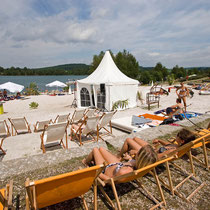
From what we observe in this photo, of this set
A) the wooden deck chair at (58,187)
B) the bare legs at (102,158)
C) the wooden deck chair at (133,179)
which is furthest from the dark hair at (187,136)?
the wooden deck chair at (58,187)

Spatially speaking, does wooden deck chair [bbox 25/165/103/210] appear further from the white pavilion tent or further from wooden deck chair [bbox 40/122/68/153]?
the white pavilion tent

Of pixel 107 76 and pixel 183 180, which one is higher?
pixel 107 76

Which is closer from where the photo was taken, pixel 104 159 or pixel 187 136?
pixel 104 159

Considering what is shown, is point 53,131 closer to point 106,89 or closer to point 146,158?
point 146,158

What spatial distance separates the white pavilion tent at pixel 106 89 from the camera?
10578 mm

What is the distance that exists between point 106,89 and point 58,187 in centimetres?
917

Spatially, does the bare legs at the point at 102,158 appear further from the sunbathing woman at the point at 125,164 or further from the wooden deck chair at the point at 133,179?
the wooden deck chair at the point at 133,179

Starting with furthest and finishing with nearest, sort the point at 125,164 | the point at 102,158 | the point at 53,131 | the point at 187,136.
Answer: the point at 53,131, the point at 187,136, the point at 102,158, the point at 125,164

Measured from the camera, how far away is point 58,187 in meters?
1.54

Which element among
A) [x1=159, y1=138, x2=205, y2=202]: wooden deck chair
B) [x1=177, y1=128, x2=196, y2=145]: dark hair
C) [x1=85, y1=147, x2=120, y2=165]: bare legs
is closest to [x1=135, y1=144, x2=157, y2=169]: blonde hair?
[x1=159, y1=138, x2=205, y2=202]: wooden deck chair

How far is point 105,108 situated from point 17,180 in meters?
8.51

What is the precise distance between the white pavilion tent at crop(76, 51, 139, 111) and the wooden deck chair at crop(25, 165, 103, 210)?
890 cm

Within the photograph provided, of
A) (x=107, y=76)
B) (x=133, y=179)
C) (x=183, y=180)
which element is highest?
(x=107, y=76)

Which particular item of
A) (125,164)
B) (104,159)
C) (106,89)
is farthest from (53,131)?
(106,89)
